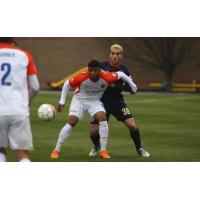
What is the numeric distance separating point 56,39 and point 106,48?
367 cm

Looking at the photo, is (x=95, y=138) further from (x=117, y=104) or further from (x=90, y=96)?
(x=90, y=96)

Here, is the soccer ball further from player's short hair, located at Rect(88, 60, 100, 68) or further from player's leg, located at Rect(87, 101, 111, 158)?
player's short hair, located at Rect(88, 60, 100, 68)

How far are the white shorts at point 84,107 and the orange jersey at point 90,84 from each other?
0.32ft

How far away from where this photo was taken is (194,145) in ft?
49.3

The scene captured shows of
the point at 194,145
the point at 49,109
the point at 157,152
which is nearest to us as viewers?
the point at 157,152

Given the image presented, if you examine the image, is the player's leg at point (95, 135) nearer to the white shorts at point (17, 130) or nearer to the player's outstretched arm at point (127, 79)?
the player's outstretched arm at point (127, 79)

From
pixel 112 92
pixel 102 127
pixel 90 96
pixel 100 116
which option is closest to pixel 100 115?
pixel 100 116

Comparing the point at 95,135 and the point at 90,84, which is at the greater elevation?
the point at 90,84

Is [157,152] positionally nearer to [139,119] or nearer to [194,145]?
[194,145]

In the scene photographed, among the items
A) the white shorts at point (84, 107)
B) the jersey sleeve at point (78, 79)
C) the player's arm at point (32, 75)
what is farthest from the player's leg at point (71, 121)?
the player's arm at point (32, 75)

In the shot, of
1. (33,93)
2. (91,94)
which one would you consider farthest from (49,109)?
(33,93)

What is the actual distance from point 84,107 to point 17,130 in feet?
11.6

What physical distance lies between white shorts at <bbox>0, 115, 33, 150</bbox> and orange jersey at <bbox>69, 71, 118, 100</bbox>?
3.18 m

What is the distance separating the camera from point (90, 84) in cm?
1206
